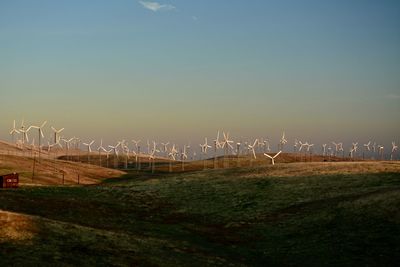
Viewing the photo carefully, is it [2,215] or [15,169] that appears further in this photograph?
[15,169]

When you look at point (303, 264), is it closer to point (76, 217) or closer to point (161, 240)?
point (161, 240)

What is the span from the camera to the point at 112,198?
8506cm

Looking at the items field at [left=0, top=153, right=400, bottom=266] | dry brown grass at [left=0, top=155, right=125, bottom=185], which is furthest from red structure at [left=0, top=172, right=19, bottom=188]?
dry brown grass at [left=0, top=155, right=125, bottom=185]

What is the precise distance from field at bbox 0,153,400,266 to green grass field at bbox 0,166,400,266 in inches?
→ 4.5

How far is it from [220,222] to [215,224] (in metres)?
1.28

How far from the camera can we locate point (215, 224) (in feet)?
211

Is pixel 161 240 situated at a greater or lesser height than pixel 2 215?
lesser

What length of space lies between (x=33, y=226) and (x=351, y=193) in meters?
46.8

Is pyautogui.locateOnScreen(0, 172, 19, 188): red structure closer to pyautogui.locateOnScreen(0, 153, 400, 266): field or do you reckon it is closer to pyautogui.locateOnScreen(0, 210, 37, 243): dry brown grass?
pyautogui.locateOnScreen(0, 153, 400, 266): field

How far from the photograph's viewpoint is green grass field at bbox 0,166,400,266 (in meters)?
38.8

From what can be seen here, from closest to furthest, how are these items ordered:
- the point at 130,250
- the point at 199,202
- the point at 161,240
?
the point at 130,250
the point at 161,240
the point at 199,202

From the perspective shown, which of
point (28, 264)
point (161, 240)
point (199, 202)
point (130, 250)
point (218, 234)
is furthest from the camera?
point (199, 202)

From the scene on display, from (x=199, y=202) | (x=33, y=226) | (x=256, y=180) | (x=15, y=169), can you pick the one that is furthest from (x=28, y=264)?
(x=15, y=169)

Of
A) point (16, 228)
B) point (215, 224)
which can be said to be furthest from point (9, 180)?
point (16, 228)
